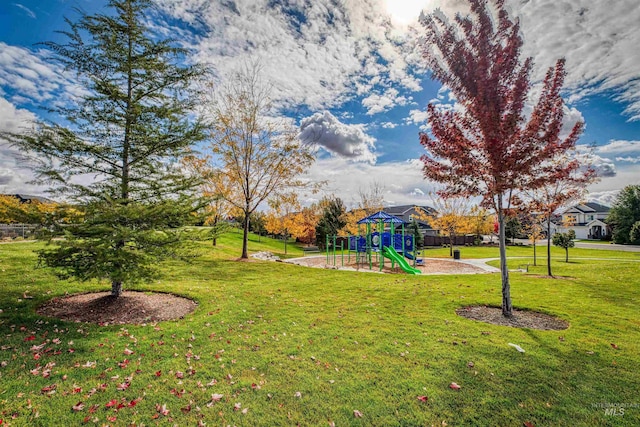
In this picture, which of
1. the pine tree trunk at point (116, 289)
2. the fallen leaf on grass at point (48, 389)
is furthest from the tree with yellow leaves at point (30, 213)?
the fallen leaf on grass at point (48, 389)

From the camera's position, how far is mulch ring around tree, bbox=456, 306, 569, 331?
642 centimetres

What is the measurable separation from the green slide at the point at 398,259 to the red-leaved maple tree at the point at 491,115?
9378mm

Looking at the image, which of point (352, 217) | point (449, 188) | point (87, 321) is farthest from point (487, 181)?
point (352, 217)

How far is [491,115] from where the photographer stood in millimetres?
6324

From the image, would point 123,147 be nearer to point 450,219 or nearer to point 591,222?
point 450,219

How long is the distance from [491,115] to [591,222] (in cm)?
6807

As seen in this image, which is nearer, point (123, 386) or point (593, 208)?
point (123, 386)

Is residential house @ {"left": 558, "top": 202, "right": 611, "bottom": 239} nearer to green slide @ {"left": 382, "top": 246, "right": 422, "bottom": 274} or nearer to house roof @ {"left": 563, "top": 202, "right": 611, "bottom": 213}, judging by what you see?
house roof @ {"left": 563, "top": 202, "right": 611, "bottom": 213}

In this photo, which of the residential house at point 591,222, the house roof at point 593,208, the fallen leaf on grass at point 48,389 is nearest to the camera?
the fallen leaf on grass at point 48,389

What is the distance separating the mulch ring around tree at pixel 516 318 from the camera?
642 centimetres

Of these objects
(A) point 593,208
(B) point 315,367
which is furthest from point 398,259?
(A) point 593,208

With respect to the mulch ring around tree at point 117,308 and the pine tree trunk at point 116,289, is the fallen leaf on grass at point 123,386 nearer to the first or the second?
the mulch ring around tree at point 117,308

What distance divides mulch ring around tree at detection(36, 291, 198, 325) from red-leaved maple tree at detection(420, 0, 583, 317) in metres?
7.37

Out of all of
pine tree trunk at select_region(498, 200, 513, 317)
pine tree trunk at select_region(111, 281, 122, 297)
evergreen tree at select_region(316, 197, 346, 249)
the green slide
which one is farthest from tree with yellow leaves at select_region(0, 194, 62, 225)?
evergreen tree at select_region(316, 197, 346, 249)
